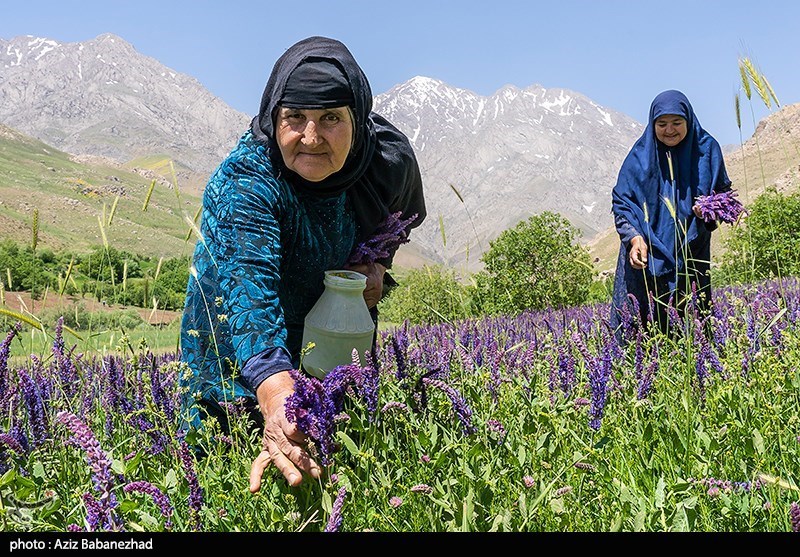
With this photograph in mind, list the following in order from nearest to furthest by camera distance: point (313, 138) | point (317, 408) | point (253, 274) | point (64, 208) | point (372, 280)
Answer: point (317, 408) < point (253, 274) < point (313, 138) < point (372, 280) < point (64, 208)

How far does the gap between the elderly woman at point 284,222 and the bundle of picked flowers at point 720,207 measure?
6.30 feet

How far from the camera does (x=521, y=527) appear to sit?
1.53 metres

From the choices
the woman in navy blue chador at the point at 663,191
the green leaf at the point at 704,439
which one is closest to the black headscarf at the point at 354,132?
the green leaf at the point at 704,439

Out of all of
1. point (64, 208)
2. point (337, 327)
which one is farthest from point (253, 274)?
point (64, 208)

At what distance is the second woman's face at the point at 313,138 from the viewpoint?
2354mm

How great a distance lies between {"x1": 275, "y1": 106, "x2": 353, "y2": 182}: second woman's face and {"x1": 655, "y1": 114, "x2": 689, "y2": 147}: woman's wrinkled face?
324cm

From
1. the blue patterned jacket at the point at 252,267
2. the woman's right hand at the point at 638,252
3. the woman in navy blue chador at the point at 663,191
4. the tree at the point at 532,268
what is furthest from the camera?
the tree at the point at 532,268

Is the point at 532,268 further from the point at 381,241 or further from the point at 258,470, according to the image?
the point at 258,470

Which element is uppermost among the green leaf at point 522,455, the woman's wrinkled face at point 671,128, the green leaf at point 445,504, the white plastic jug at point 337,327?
the woman's wrinkled face at point 671,128

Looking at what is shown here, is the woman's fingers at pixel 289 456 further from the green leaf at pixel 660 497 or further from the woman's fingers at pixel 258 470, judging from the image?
the green leaf at pixel 660 497

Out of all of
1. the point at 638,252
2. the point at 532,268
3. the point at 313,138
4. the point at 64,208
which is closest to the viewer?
the point at 313,138

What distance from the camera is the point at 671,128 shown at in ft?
16.4

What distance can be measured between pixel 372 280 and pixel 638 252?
222 cm

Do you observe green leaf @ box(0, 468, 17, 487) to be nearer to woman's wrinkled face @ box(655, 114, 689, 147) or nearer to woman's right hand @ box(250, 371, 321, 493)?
woman's right hand @ box(250, 371, 321, 493)
